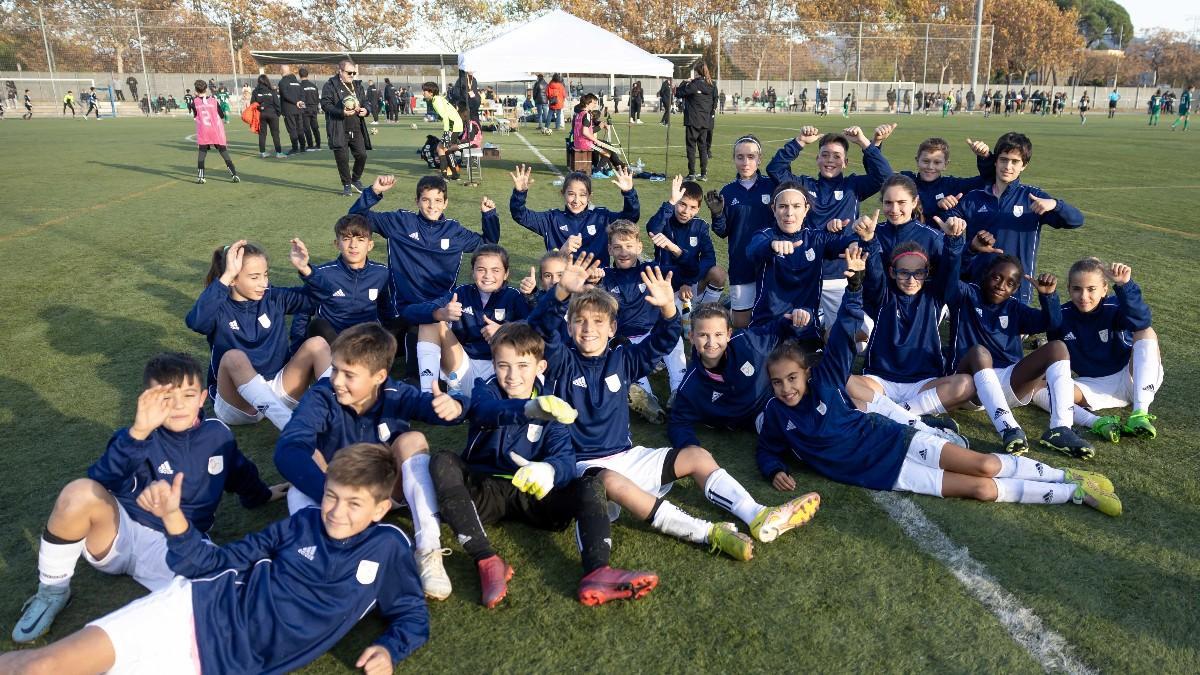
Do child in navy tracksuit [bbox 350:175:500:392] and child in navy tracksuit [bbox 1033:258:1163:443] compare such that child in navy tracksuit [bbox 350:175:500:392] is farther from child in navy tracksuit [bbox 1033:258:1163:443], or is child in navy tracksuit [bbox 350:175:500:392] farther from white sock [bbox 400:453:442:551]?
child in navy tracksuit [bbox 1033:258:1163:443]

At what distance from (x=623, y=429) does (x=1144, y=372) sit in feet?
10.7

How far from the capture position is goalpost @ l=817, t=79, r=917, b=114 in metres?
47.2

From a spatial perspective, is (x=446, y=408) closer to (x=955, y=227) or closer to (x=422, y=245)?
(x=422, y=245)

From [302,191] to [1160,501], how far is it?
13713 millimetres

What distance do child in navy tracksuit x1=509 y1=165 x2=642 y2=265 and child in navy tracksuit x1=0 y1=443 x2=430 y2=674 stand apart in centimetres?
407

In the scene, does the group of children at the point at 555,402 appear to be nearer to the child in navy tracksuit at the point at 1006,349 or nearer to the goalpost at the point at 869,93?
the child in navy tracksuit at the point at 1006,349

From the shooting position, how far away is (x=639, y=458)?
12.5 ft

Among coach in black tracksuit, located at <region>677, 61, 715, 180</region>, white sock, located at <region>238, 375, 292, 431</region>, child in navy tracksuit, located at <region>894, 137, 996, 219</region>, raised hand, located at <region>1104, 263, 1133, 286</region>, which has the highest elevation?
coach in black tracksuit, located at <region>677, 61, 715, 180</region>

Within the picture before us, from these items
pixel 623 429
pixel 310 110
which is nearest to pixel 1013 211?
pixel 623 429

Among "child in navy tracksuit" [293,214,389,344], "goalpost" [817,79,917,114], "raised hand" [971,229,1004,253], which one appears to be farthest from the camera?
"goalpost" [817,79,917,114]

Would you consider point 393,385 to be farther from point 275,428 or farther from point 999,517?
point 999,517

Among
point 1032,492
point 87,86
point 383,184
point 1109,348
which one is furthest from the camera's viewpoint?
point 87,86

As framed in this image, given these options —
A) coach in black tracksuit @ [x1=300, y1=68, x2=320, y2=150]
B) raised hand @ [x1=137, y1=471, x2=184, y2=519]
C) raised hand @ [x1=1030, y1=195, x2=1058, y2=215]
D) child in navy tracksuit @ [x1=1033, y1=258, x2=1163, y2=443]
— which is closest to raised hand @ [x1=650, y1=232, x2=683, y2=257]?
child in navy tracksuit @ [x1=1033, y1=258, x2=1163, y2=443]

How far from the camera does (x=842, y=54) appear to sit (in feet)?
150
